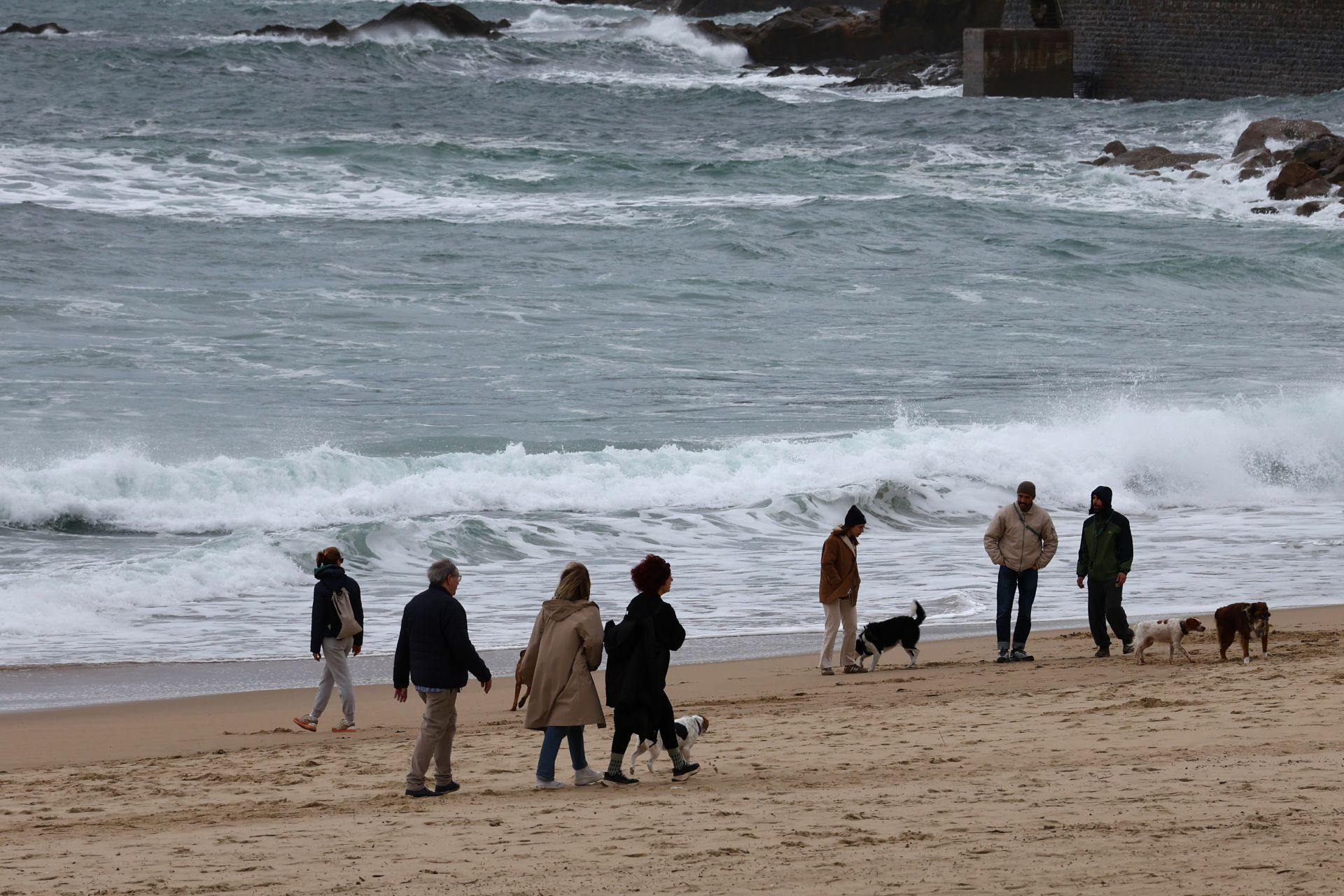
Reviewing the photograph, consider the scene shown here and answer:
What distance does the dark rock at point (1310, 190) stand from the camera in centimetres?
3666

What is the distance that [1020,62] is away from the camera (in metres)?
52.2

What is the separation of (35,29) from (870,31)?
34.5 metres

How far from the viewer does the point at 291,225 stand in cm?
2983

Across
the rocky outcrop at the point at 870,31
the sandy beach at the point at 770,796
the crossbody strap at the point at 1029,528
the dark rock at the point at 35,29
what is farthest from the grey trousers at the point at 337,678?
the dark rock at the point at 35,29

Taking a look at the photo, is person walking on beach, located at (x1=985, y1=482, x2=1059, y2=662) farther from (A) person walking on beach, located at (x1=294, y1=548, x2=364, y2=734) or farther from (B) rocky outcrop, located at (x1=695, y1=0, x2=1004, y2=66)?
(B) rocky outcrop, located at (x1=695, y1=0, x2=1004, y2=66)

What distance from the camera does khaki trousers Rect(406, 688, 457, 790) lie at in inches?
270

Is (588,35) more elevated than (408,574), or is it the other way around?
(588,35)

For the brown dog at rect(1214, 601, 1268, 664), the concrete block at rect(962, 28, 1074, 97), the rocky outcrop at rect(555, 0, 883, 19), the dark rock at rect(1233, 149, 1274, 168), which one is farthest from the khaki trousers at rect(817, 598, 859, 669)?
the rocky outcrop at rect(555, 0, 883, 19)

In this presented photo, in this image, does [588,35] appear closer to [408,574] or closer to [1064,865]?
[408,574]

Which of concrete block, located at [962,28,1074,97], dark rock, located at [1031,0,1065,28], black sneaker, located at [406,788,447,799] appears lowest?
black sneaker, located at [406,788,447,799]

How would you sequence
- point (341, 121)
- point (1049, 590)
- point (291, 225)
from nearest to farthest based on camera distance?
1. point (1049, 590)
2. point (291, 225)
3. point (341, 121)

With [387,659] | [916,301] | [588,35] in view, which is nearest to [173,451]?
[387,659]

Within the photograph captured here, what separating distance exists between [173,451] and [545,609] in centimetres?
1049

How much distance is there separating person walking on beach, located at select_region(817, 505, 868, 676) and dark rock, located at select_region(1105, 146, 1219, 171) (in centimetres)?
3311
